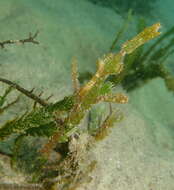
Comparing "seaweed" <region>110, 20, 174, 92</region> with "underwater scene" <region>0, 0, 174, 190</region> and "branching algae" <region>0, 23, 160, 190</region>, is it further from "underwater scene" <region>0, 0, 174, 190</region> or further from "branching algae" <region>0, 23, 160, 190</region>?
"branching algae" <region>0, 23, 160, 190</region>

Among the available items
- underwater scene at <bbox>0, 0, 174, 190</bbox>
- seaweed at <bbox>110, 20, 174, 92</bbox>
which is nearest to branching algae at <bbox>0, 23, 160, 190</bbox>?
underwater scene at <bbox>0, 0, 174, 190</bbox>

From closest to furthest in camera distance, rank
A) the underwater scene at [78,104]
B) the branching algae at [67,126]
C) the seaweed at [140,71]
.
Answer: the branching algae at [67,126], the underwater scene at [78,104], the seaweed at [140,71]

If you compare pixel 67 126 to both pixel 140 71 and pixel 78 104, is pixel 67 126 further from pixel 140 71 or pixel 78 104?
pixel 140 71

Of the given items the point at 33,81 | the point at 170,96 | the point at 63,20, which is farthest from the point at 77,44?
the point at 170,96

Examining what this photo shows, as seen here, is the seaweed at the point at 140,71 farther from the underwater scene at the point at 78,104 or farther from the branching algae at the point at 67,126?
the branching algae at the point at 67,126

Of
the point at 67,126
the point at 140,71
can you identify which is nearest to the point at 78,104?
the point at 67,126

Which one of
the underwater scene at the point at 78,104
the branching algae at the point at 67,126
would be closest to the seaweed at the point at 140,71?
the underwater scene at the point at 78,104

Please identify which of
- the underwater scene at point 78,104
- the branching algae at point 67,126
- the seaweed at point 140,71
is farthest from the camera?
the seaweed at point 140,71
